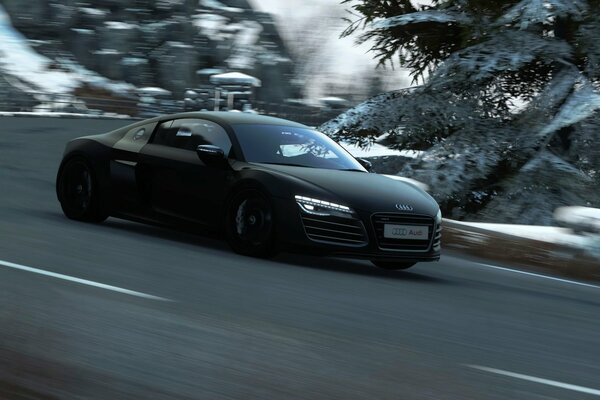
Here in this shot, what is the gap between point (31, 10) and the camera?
274ft

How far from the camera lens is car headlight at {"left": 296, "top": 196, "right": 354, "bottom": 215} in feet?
32.6

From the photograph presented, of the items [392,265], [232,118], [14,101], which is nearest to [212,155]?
[232,118]

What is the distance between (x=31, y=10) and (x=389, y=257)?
253 ft

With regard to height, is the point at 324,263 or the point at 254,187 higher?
the point at 254,187

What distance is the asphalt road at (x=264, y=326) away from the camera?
572 centimetres

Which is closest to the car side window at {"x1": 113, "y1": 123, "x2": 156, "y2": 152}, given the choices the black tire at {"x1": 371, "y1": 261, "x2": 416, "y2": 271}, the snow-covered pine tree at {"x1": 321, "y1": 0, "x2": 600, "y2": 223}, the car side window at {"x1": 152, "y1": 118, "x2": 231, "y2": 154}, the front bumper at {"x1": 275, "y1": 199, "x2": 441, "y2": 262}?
the car side window at {"x1": 152, "y1": 118, "x2": 231, "y2": 154}

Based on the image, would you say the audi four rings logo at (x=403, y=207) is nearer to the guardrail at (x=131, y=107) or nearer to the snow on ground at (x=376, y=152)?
the snow on ground at (x=376, y=152)

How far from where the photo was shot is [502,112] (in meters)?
21.1

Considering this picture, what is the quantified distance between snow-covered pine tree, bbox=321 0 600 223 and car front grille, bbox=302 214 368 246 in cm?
974

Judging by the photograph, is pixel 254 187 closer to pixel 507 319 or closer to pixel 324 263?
pixel 324 263

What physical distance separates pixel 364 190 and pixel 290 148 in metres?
1.17

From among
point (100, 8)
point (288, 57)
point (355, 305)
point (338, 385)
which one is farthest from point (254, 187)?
point (100, 8)

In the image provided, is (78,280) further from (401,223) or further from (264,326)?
(401,223)

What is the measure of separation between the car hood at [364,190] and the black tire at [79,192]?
90.0 inches
